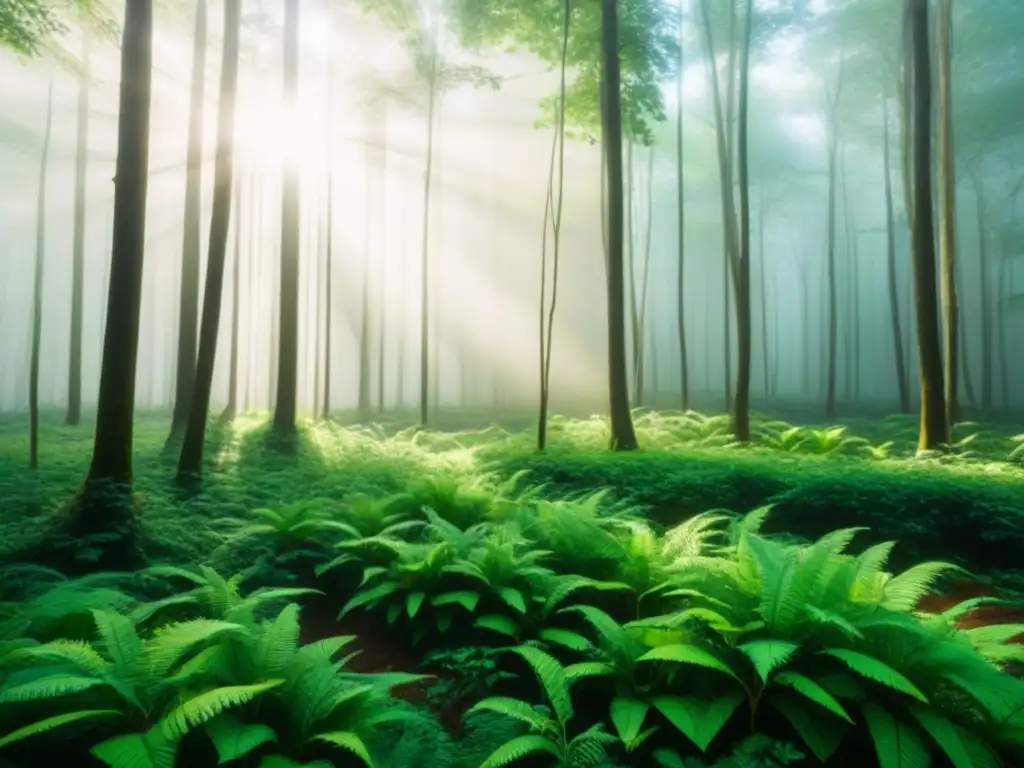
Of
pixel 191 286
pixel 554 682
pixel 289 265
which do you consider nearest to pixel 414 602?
pixel 554 682

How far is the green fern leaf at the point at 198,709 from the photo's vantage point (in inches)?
116

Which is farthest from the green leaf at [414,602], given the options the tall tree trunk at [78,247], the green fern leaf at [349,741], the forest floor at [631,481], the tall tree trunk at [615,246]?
the tall tree trunk at [78,247]

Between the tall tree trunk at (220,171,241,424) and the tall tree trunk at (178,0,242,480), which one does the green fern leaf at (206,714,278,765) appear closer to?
the tall tree trunk at (178,0,242,480)

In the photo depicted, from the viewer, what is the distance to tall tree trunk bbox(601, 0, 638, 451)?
12.4m

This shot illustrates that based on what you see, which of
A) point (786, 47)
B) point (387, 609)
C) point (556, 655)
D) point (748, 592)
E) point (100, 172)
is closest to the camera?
point (748, 592)

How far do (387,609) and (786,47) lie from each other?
28271mm

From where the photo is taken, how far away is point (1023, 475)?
917cm

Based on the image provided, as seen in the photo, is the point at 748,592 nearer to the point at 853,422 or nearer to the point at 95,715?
the point at 95,715

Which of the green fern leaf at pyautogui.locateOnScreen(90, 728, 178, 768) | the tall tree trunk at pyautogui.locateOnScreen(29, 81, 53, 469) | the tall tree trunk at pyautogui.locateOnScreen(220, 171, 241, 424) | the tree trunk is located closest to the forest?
the green fern leaf at pyautogui.locateOnScreen(90, 728, 178, 768)

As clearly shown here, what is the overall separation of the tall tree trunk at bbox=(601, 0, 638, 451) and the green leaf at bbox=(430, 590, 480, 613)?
Result: 7.71 m

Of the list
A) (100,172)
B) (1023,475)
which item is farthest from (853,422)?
(100,172)

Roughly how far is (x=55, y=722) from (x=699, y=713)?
10.3 ft

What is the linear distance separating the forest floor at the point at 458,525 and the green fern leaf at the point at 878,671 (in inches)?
13.0

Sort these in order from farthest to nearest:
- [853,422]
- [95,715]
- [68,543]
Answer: [853,422], [68,543], [95,715]
